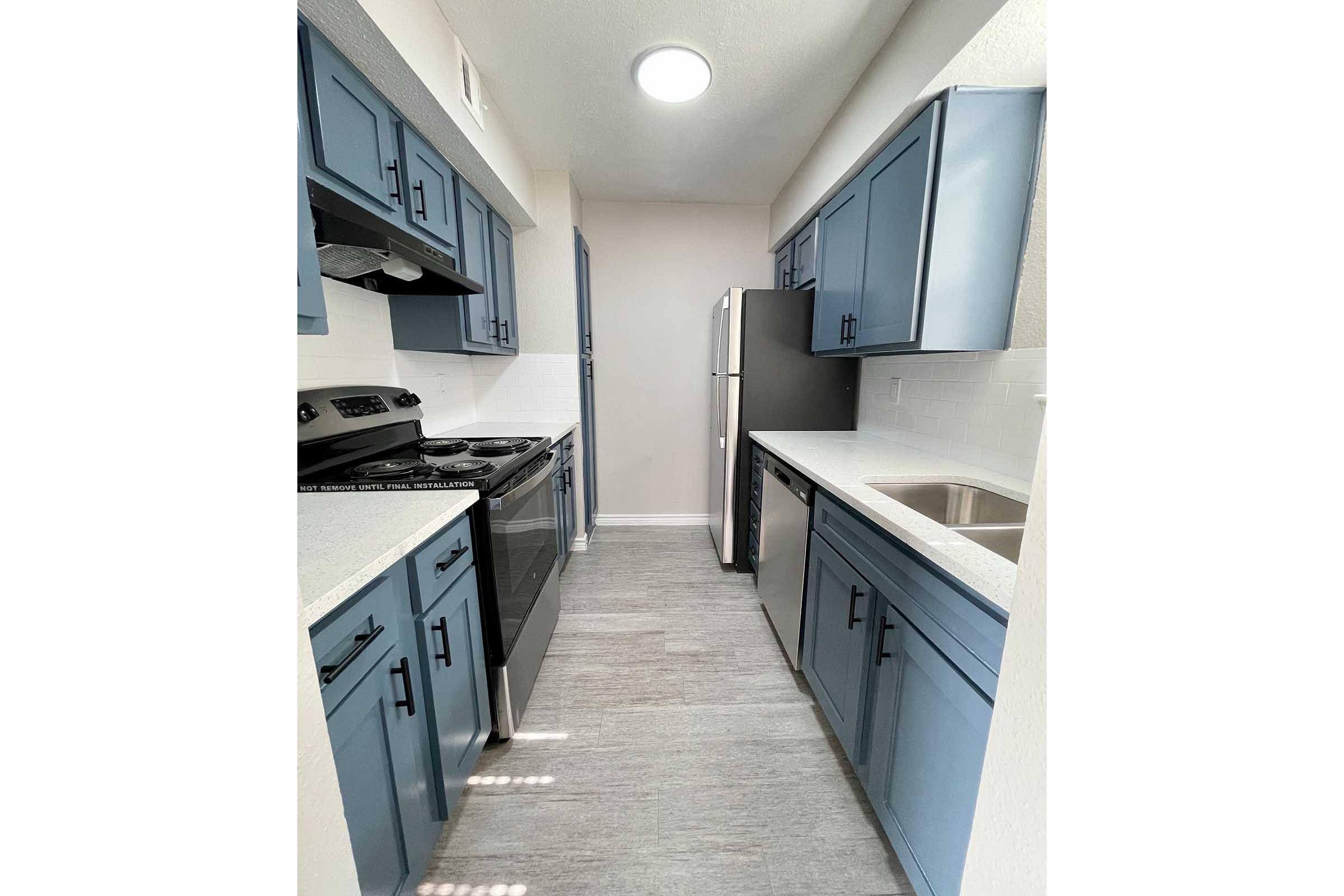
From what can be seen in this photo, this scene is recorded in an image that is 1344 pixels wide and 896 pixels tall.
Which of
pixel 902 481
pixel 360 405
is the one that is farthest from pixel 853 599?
pixel 360 405

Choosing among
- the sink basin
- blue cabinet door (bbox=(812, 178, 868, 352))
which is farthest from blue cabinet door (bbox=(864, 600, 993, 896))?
blue cabinet door (bbox=(812, 178, 868, 352))

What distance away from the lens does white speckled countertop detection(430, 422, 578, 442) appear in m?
2.49

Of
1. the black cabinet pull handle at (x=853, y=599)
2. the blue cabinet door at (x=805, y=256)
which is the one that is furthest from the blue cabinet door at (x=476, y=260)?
the black cabinet pull handle at (x=853, y=599)

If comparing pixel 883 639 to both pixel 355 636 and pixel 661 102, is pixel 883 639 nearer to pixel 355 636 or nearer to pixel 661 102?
pixel 355 636

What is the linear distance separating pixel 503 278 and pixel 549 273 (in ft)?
1.07

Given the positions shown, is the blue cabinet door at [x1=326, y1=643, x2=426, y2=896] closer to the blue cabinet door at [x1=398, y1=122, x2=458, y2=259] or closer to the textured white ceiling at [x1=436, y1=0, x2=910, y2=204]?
the blue cabinet door at [x1=398, y1=122, x2=458, y2=259]

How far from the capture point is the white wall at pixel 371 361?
1.70m

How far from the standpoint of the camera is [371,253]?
146 centimetres

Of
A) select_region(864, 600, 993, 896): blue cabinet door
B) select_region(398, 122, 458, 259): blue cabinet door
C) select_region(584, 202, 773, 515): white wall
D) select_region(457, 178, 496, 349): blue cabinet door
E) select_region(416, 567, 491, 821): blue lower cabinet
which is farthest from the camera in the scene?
select_region(584, 202, 773, 515): white wall

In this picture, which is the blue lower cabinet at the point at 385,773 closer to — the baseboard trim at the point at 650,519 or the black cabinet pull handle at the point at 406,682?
the black cabinet pull handle at the point at 406,682

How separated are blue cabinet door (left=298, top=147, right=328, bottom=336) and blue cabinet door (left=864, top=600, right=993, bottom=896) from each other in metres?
1.56
